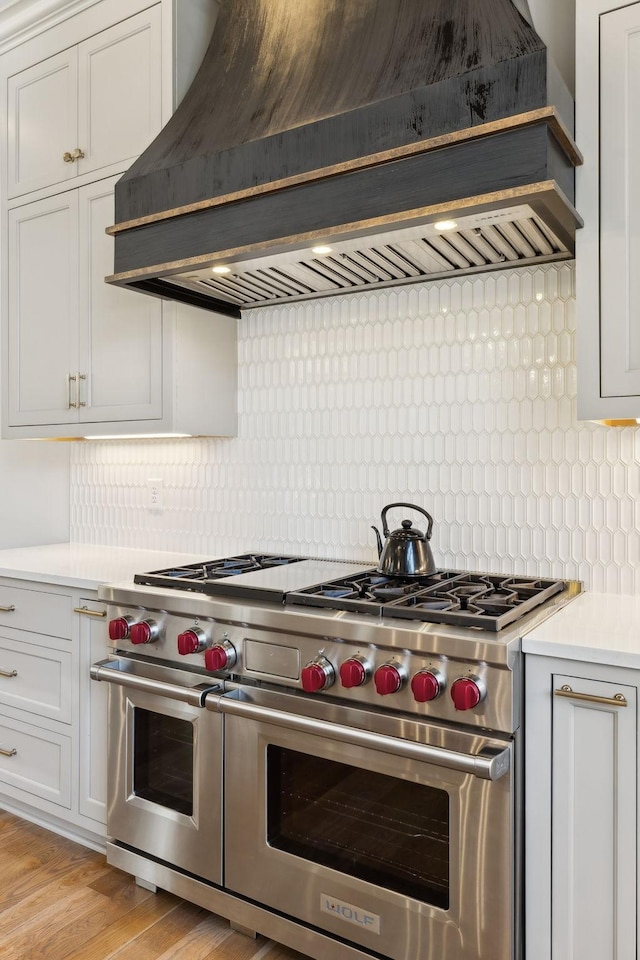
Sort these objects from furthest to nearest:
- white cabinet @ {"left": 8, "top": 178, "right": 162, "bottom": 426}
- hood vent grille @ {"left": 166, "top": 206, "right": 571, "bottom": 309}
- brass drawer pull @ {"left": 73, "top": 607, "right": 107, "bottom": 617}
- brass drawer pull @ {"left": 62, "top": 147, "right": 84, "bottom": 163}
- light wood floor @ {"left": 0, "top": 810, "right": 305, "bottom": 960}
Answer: brass drawer pull @ {"left": 62, "top": 147, "right": 84, "bottom": 163} → white cabinet @ {"left": 8, "top": 178, "right": 162, "bottom": 426} → brass drawer pull @ {"left": 73, "top": 607, "right": 107, "bottom": 617} → light wood floor @ {"left": 0, "top": 810, "right": 305, "bottom": 960} → hood vent grille @ {"left": 166, "top": 206, "right": 571, "bottom": 309}

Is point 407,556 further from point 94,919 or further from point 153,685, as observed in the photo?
point 94,919

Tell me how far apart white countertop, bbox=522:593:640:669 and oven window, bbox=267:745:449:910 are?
39 cm

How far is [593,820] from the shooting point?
1383 millimetres

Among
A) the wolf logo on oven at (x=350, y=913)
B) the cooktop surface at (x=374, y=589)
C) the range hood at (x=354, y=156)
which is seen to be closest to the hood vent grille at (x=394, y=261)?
the range hood at (x=354, y=156)

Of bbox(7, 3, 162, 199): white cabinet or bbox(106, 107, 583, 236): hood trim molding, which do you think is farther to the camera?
bbox(7, 3, 162, 199): white cabinet

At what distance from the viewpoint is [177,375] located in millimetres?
2324

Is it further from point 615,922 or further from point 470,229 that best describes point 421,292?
point 615,922

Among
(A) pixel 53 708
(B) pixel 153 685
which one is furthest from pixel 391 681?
(A) pixel 53 708

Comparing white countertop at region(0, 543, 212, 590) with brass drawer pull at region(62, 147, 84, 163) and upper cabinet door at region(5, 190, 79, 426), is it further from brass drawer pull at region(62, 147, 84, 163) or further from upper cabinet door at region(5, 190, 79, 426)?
brass drawer pull at region(62, 147, 84, 163)

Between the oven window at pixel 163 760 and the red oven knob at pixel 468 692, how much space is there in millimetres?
842

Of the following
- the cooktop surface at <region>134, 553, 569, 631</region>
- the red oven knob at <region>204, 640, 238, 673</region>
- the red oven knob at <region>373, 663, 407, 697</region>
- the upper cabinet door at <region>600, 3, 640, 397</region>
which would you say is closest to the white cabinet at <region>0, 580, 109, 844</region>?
the cooktop surface at <region>134, 553, 569, 631</region>

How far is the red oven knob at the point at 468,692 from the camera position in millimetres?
1389

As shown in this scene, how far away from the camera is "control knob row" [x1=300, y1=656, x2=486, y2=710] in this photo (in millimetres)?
1396

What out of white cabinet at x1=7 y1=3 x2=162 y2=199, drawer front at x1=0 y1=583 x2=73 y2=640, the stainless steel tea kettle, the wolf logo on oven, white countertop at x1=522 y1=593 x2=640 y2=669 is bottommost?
the wolf logo on oven
